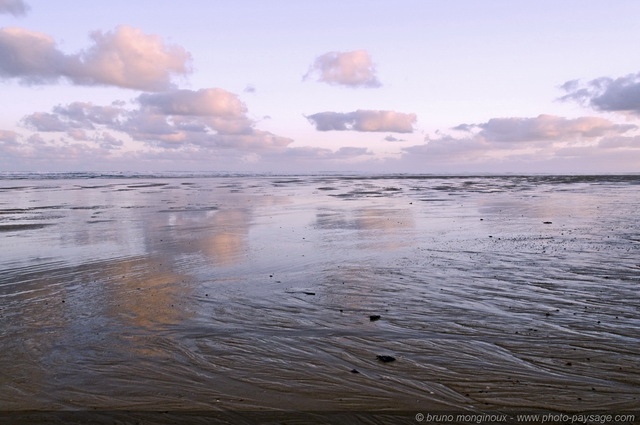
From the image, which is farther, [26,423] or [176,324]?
[176,324]

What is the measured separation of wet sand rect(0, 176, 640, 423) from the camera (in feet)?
15.6

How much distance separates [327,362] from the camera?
217 inches

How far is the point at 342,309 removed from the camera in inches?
297

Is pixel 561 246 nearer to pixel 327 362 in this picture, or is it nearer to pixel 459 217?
pixel 459 217

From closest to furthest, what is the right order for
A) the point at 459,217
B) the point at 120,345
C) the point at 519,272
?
the point at 120,345
the point at 519,272
the point at 459,217

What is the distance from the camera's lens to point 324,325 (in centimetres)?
679

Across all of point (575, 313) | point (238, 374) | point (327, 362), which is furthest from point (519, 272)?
point (238, 374)

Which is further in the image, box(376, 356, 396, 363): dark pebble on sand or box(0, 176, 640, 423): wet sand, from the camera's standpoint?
box(376, 356, 396, 363): dark pebble on sand

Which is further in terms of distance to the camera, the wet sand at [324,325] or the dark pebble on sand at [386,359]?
the dark pebble on sand at [386,359]

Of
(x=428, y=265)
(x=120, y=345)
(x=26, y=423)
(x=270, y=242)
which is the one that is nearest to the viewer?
(x=26, y=423)

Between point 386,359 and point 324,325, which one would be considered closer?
point 386,359

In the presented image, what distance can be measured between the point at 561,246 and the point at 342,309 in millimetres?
8054

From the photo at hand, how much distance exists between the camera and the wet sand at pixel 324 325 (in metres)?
4.76

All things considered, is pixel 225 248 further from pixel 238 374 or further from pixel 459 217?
pixel 459 217
